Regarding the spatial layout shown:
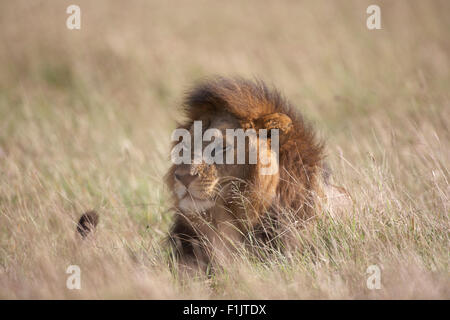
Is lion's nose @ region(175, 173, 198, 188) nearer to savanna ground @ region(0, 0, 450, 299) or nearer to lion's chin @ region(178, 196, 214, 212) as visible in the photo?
lion's chin @ region(178, 196, 214, 212)

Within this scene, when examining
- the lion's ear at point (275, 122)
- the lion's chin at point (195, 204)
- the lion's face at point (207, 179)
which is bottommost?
the lion's chin at point (195, 204)

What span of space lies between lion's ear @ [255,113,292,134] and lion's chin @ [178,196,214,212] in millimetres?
615

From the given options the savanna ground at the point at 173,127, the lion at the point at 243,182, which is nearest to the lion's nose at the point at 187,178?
the lion at the point at 243,182

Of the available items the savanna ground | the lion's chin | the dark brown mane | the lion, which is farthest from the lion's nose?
the savanna ground

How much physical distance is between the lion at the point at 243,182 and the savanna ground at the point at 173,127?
0.62 ft

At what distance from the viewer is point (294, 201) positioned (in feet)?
13.3

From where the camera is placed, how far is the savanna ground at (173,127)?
3.79 m

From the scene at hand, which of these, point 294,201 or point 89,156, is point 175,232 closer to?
point 294,201

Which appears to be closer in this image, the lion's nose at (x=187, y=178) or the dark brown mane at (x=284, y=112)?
the lion's nose at (x=187, y=178)

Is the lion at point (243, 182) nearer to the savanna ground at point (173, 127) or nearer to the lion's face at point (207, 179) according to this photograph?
the lion's face at point (207, 179)

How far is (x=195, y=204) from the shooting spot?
3.83m

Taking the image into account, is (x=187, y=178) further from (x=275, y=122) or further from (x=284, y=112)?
(x=284, y=112)

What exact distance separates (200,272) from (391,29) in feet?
35.0

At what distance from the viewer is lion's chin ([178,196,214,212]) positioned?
383 centimetres
